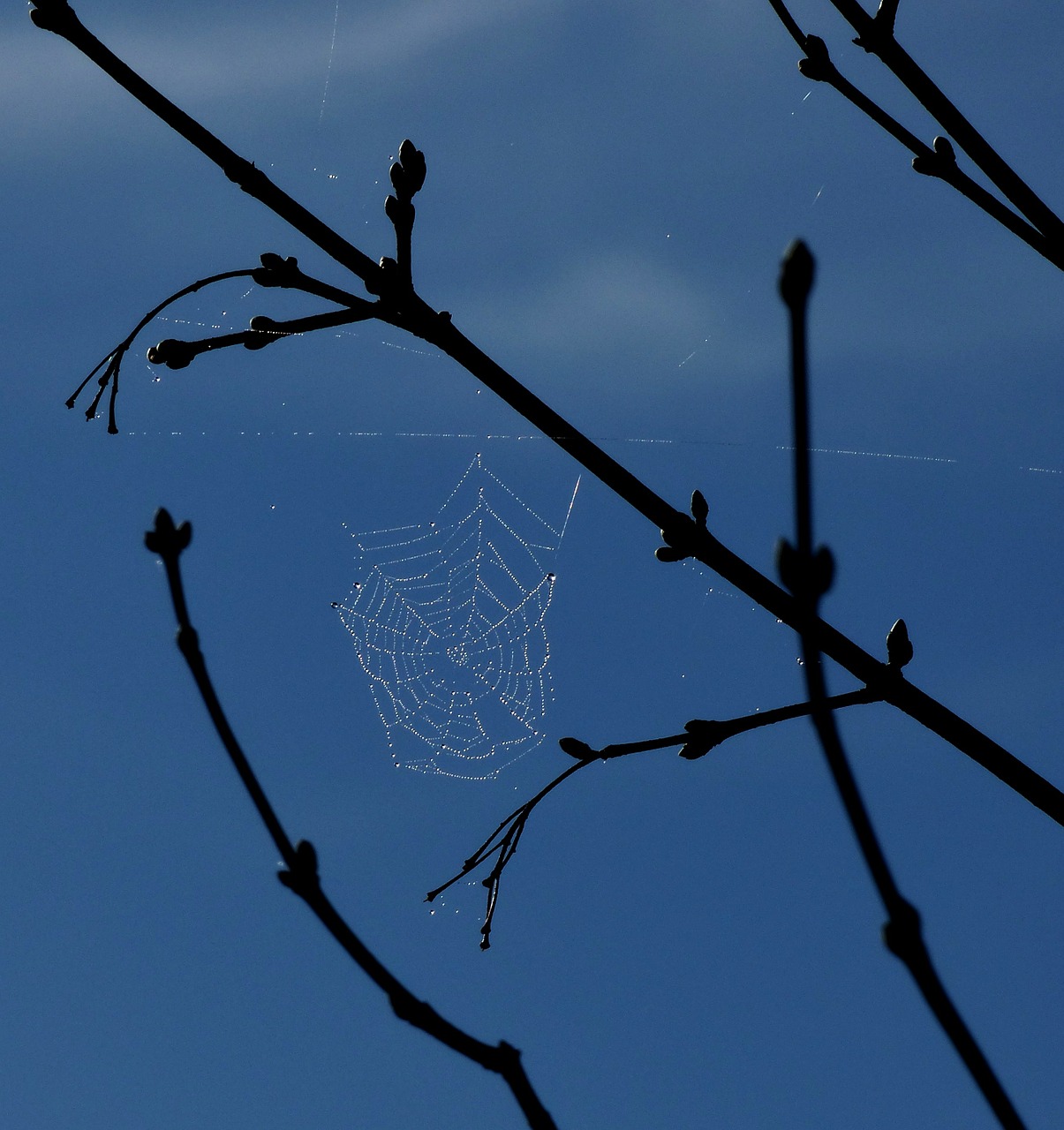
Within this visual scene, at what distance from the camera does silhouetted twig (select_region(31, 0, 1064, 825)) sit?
211 cm

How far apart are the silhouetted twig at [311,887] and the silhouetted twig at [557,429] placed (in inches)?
32.5

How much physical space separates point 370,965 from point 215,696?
1.02ft

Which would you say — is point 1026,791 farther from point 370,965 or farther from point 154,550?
point 154,550

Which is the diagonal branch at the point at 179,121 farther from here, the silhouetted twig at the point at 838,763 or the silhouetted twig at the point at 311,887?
the silhouetted twig at the point at 838,763

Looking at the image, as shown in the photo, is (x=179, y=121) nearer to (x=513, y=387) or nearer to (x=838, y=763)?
(x=513, y=387)

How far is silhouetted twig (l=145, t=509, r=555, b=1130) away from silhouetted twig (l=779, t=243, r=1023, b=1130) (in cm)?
51

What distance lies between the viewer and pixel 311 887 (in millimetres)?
1370

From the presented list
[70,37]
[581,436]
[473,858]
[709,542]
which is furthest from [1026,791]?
[70,37]

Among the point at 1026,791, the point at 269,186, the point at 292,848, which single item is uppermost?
the point at 269,186

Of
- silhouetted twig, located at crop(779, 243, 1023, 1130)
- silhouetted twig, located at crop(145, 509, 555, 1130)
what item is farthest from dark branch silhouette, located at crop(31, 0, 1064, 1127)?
silhouetted twig, located at crop(779, 243, 1023, 1130)

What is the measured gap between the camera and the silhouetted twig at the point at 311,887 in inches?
50.1

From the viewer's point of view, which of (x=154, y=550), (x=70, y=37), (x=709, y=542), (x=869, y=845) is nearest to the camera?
(x=869, y=845)

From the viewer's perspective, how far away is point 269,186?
2.19m

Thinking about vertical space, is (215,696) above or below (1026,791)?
below
